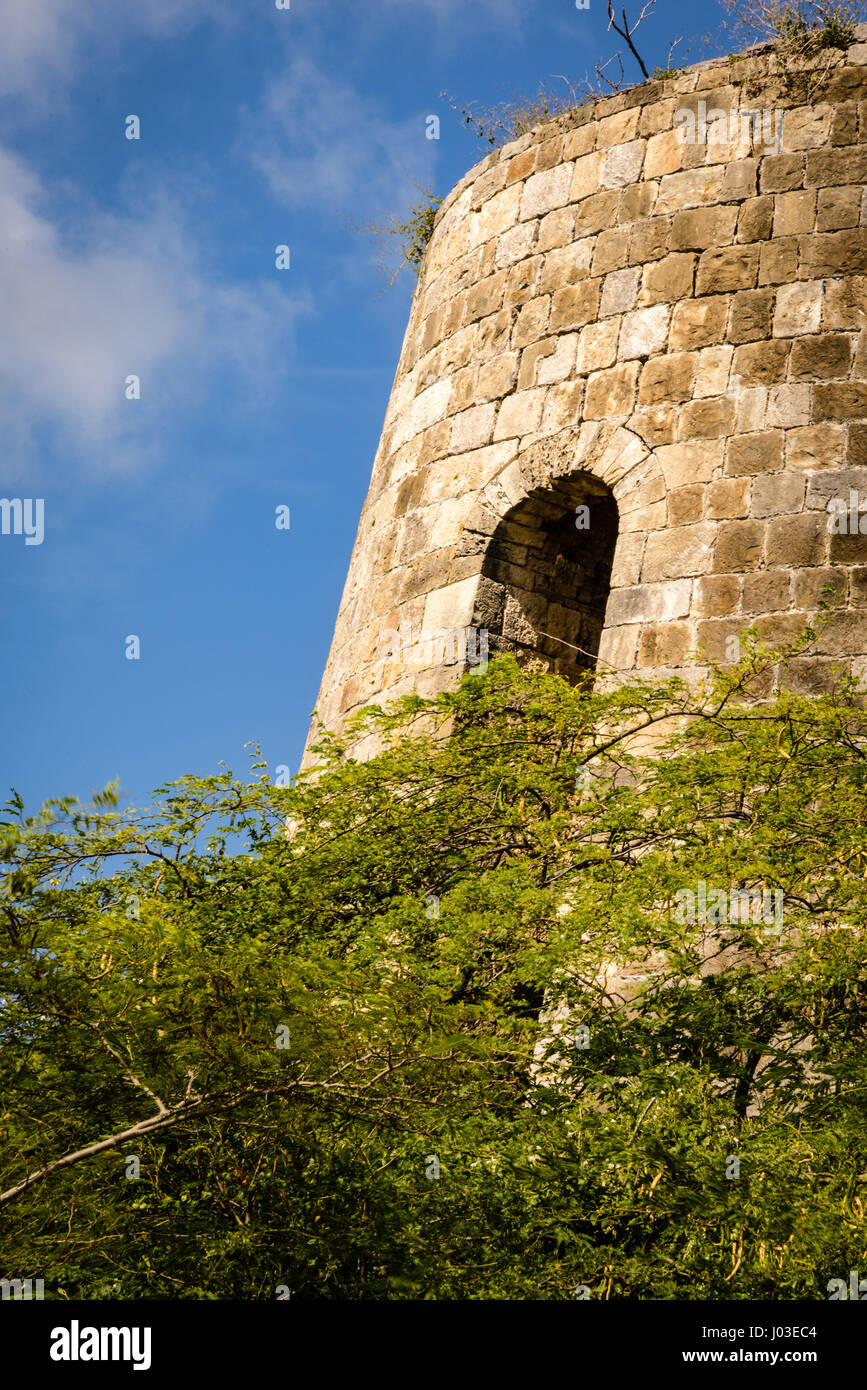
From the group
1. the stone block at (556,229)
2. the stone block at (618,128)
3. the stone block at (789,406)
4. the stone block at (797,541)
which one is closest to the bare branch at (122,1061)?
the stone block at (797,541)

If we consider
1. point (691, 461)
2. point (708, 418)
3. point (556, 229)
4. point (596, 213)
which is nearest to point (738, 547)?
point (691, 461)

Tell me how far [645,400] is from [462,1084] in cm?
348

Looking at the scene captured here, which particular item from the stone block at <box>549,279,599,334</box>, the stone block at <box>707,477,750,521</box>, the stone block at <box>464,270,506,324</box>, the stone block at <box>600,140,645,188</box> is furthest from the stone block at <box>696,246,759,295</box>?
the stone block at <box>464,270,506,324</box>

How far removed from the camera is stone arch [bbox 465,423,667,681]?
5.76m

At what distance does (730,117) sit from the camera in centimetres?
608

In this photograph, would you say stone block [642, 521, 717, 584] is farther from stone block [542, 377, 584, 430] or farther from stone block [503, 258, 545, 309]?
stone block [503, 258, 545, 309]

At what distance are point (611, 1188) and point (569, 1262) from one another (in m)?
0.18

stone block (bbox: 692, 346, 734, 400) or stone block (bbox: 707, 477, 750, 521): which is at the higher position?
stone block (bbox: 692, 346, 734, 400)

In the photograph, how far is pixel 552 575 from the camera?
6.41m

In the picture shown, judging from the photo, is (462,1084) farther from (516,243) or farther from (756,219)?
(516,243)

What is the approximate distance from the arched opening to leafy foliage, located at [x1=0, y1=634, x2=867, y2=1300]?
2.23m

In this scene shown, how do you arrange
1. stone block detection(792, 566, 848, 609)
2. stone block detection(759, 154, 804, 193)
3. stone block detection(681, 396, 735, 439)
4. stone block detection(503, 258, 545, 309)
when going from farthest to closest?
stone block detection(503, 258, 545, 309)
stone block detection(759, 154, 804, 193)
stone block detection(681, 396, 735, 439)
stone block detection(792, 566, 848, 609)
